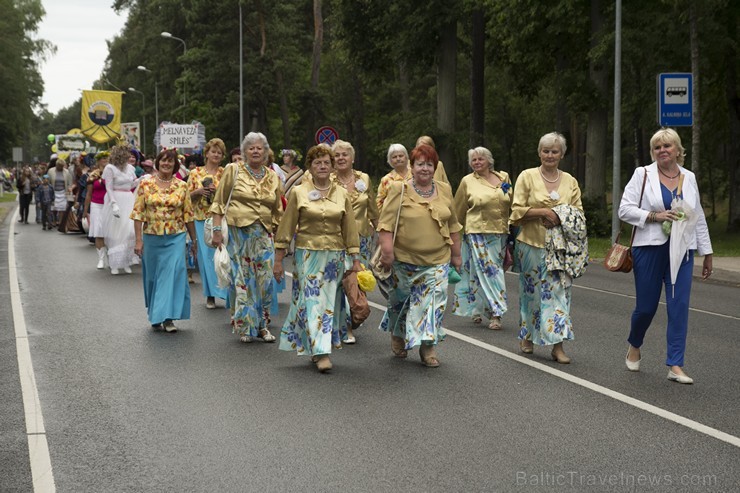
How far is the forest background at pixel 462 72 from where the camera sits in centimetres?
2786

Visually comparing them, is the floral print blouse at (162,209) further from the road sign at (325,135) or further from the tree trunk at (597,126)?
the road sign at (325,135)

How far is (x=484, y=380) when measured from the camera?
8.32 m

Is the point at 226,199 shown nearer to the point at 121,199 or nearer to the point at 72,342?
the point at 72,342

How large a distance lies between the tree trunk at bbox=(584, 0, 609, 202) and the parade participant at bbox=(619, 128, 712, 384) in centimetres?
2038

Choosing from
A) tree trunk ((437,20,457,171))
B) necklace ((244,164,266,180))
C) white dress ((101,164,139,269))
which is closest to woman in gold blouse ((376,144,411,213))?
necklace ((244,164,266,180))

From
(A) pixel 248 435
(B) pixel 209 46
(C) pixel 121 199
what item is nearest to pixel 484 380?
(A) pixel 248 435

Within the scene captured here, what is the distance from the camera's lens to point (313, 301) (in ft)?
28.6

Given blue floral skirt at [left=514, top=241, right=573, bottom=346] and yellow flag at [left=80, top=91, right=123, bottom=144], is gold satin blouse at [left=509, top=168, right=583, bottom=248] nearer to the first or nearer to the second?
blue floral skirt at [left=514, top=241, right=573, bottom=346]

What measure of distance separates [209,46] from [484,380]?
169ft

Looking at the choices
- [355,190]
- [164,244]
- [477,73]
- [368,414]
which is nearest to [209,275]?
[164,244]

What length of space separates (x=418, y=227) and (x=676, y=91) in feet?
41.8

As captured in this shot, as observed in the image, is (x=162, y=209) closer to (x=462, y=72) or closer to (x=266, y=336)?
(x=266, y=336)

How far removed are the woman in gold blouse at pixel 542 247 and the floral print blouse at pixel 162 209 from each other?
12.0 feet

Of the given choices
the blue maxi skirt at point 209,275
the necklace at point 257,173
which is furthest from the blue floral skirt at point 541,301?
the blue maxi skirt at point 209,275
